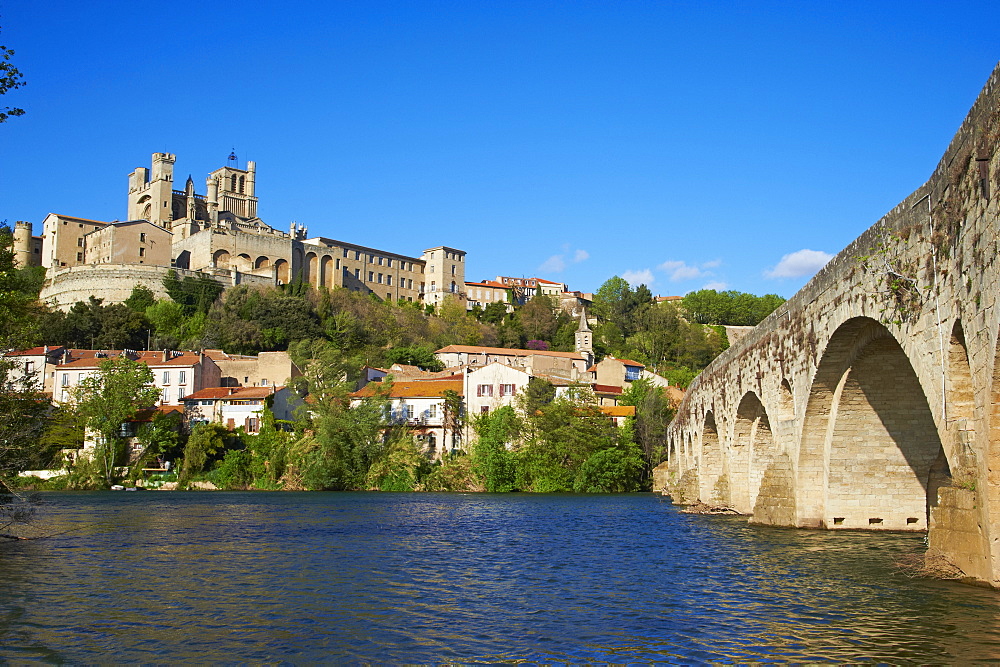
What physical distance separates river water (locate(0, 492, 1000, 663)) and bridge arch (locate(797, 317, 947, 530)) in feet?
2.21

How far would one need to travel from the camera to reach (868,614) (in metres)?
13.1

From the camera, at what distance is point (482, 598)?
1591cm

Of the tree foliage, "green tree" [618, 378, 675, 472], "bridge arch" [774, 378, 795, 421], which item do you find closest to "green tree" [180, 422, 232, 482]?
"green tree" [618, 378, 675, 472]

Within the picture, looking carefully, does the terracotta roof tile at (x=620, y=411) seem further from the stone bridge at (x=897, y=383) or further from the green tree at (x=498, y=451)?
the stone bridge at (x=897, y=383)

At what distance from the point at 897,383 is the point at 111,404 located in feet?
188

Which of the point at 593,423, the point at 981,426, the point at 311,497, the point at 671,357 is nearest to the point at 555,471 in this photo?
the point at 593,423

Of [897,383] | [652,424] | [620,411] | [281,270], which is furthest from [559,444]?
[281,270]

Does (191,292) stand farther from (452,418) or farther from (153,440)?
(452,418)

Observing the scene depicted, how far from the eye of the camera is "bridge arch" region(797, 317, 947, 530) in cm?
1855

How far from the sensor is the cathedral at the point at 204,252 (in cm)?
10156

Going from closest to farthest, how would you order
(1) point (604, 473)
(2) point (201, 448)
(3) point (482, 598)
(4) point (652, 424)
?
(3) point (482, 598), (1) point (604, 473), (4) point (652, 424), (2) point (201, 448)

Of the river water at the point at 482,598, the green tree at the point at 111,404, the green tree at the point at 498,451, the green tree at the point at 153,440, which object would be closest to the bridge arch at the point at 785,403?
the river water at the point at 482,598

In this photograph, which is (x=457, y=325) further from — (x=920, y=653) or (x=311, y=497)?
(x=920, y=653)

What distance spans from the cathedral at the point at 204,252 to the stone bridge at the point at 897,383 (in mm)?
86674
